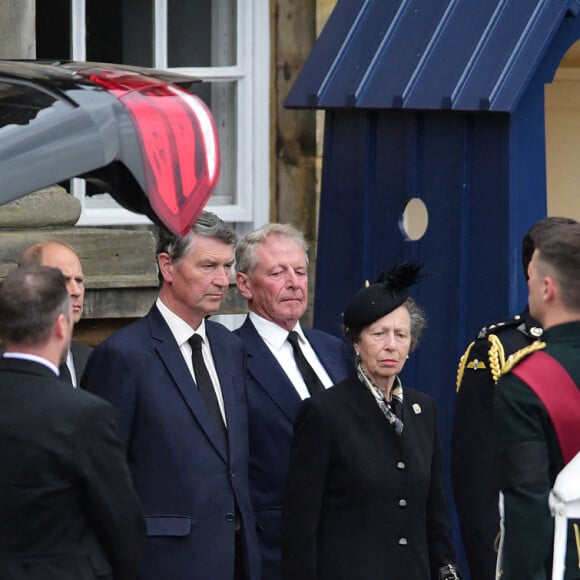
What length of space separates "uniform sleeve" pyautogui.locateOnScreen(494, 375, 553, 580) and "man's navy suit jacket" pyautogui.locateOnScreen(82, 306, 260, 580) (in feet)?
3.96

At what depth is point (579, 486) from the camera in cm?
Answer: 396

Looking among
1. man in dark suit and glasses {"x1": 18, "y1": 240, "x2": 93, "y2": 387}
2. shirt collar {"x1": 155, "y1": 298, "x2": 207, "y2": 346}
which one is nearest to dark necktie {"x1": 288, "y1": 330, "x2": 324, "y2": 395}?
shirt collar {"x1": 155, "y1": 298, "x2": 207, "y2": 346}

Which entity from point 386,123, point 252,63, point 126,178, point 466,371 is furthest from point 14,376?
point 252,63

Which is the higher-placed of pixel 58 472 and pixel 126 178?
pixel 126 178

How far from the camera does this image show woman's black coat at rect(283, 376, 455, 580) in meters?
4.89

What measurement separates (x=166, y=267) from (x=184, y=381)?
0.39 metres

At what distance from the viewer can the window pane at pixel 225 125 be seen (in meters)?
7.59

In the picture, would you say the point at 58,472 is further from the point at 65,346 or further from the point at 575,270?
the point at 575,270

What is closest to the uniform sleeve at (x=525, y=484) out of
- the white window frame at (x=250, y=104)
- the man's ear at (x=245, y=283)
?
the man's ear at (x=245, y=283)

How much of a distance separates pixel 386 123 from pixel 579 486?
268cm

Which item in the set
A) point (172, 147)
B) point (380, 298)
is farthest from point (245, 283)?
point (172, 147)

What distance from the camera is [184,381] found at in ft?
16.5

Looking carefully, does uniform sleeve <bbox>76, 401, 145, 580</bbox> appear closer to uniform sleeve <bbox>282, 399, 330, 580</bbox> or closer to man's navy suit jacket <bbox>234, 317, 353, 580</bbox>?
uniform sleeve <bbox>282, 399, 330, 580</bbox>

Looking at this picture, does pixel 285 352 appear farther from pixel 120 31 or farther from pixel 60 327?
pixel 120 31
